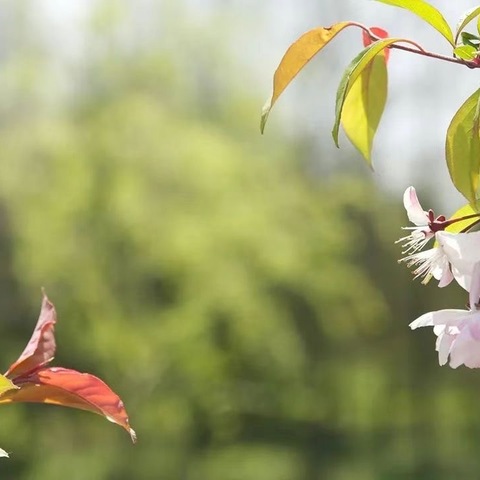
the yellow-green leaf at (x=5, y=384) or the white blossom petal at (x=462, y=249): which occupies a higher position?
the white blossom petal at (x=462, y=249)

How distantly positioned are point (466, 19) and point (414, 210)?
0.20 ft

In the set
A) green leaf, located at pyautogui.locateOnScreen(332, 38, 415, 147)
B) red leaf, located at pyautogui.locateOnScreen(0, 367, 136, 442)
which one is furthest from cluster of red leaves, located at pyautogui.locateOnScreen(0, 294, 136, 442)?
green leaf, located at pyautogui.locateOnScreen(332, 38, 415, 147)

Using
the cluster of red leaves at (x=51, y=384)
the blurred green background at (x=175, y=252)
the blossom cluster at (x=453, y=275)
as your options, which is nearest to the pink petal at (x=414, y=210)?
→ the blossom cluster at (x=453, y=275)

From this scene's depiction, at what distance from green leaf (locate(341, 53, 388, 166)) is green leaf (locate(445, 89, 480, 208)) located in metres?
0.07

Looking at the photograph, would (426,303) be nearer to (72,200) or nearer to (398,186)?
(398,186)

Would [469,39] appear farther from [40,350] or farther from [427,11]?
[40,350]

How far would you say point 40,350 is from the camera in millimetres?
271

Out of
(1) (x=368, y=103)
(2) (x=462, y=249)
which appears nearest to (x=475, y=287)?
(2) (x=462, y=249)

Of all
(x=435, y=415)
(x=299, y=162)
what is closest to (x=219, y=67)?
(x=299, y=162)

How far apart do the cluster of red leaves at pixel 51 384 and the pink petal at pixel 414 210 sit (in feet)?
0.34

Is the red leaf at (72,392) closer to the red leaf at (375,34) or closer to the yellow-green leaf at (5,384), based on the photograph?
the yellow-green leaf at (5,384)

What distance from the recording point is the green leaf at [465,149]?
0.26m

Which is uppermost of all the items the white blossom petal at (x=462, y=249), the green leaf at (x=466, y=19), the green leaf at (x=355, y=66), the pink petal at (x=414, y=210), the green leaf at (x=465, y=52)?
the green leaf at (x=466, y=19)

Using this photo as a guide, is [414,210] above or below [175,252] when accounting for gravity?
above
